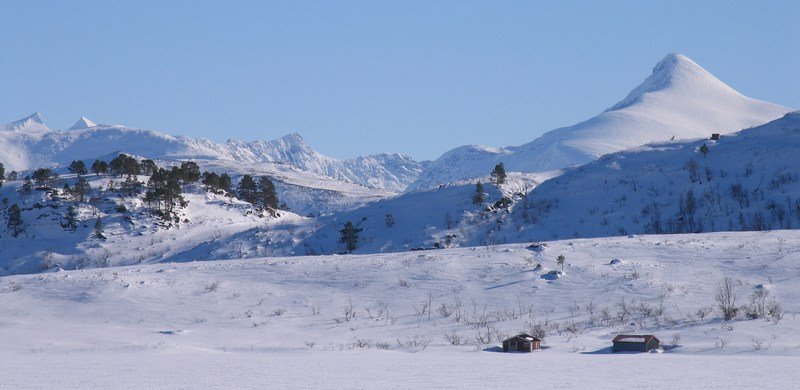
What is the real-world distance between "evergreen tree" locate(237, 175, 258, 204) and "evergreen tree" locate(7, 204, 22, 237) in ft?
85.0

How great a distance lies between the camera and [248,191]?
103 m

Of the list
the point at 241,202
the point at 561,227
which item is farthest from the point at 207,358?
the point at 241,202

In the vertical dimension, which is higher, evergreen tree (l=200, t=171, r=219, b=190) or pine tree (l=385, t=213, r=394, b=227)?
Result: evergreen tree (l=200, t=171, r=219, b=190)

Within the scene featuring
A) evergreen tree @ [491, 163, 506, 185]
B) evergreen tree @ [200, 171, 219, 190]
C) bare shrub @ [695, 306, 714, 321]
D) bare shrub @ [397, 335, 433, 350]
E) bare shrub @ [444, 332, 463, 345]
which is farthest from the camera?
evergreen tree @ [200, 171, 219, 190]

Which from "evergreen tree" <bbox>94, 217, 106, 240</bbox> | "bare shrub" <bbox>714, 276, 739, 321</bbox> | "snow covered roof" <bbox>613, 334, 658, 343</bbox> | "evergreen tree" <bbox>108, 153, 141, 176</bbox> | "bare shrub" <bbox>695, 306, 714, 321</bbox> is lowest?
"snow covered roof" <bbox>613, 334, 658, 343</bbox>

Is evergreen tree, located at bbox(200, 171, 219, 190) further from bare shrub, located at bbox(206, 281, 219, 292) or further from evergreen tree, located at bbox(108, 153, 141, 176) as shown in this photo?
bare shrub, located at bbox(206, 281, 219, 292)

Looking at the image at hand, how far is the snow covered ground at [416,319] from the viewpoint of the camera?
843 inches

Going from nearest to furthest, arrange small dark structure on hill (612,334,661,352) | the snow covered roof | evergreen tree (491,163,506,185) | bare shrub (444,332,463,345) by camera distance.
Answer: small dark structure on hill (612,334,661,352), the snow covered roof, bare shrub (444,332,463,345), evergreen tree (491,163,506,185)

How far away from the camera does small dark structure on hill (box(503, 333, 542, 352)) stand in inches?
1101

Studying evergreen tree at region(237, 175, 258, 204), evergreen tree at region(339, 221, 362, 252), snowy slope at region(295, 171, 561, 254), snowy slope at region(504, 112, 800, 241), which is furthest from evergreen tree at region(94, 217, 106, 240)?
snowy slope at region(504, 112, 800, 241)

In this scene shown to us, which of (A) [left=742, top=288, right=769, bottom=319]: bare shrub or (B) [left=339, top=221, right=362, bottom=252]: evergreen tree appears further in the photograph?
(B) [left=339, top=221, right=362, bottom=252]: evergreen tree

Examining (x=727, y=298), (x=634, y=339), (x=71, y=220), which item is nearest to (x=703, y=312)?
(x=727, y=298)

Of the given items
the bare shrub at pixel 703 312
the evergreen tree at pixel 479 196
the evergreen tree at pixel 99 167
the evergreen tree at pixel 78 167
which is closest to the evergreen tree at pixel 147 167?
the evergreen tree at pixel 99 167

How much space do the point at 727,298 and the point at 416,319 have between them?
37.9 feet
